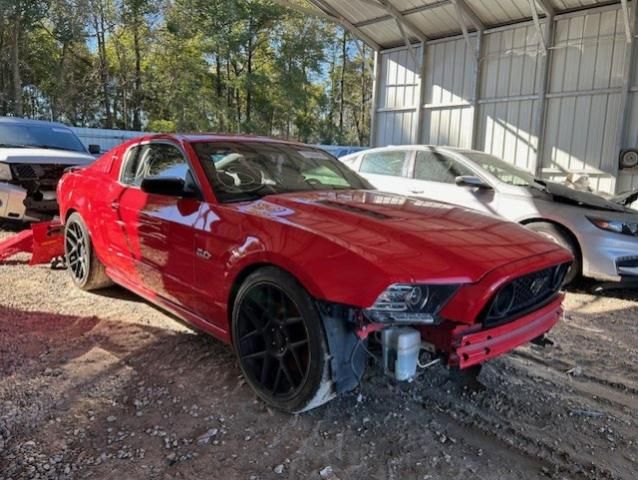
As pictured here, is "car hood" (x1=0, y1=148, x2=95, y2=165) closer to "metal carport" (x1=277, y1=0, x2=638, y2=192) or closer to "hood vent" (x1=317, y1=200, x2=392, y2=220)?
"hood vent" (x1=317, y1=200, x2=392, y2=220)

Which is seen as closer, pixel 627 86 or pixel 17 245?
pixel 17 245

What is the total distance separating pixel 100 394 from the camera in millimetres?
2850

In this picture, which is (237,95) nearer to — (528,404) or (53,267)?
(53,267)

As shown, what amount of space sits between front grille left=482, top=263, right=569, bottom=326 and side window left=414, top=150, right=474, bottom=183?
3716 mm

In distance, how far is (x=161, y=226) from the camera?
3.38 metres

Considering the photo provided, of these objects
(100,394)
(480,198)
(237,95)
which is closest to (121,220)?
(100,394)

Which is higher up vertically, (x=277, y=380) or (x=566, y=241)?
(x=566, y=241)

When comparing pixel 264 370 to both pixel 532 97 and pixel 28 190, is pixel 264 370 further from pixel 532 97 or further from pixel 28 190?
pixel 532 97

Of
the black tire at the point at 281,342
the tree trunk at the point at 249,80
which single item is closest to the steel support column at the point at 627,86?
the black tire at the point at 281,342

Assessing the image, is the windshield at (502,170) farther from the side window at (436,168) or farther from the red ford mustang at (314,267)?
the red ford mustang at (314,267)

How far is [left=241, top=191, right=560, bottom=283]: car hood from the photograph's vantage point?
225 cm

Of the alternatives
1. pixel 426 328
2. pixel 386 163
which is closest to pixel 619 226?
pixel 386 163

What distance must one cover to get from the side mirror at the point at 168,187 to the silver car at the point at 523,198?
368 cm

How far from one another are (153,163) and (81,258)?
1.42 m
